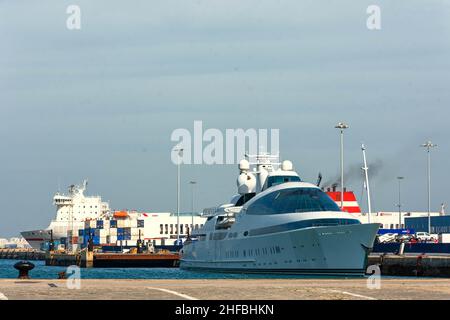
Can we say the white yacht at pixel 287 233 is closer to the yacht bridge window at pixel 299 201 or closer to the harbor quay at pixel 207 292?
the yacht bridge window at pixel 299 201

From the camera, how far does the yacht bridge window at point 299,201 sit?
7488cm

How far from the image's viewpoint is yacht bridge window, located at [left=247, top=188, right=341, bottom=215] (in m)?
74.9

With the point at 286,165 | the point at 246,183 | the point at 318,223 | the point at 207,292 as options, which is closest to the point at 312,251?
the point at 318,223

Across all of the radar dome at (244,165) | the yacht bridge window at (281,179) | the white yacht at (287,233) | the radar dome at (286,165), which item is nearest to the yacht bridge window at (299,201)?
the white yacht at (287,233)

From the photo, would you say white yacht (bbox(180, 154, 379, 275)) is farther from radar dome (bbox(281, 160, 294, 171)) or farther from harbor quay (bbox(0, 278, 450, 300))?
harbor quay (bbox(0, 278, 450, 300))

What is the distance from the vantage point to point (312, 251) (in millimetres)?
71188

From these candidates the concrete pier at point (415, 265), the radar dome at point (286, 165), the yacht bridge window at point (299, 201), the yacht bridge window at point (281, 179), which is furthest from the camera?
the radar dome at point (286, 165)

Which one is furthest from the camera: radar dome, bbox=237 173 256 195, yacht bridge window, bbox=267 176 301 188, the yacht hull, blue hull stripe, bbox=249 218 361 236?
radar dome, bbox=237 173 256 195

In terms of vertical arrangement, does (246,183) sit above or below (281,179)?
above

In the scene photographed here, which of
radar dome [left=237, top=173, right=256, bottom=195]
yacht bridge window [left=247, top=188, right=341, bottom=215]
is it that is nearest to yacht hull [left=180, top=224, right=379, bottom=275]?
yacht bridge window [left=247, top=188, right=341, bottom=215]

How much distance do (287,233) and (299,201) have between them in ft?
10.5

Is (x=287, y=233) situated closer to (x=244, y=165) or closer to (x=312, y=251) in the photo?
(x=312, y=251)

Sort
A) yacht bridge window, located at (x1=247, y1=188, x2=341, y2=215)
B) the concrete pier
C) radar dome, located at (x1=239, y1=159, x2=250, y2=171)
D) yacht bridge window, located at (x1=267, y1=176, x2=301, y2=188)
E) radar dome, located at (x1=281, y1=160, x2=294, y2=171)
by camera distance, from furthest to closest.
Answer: radar dome, located at (x1=239, y1=159, x2=250, y2=171)
radar dome, located at (x1=281, y1=160, x2=294, y2=171)
yacht bridge window, located at (x1=267, y1=176, x2=301, y2=188)
the concrete pier
yacht bridge window, located at (x1=247, y1=188, x2=341, y2=215)
